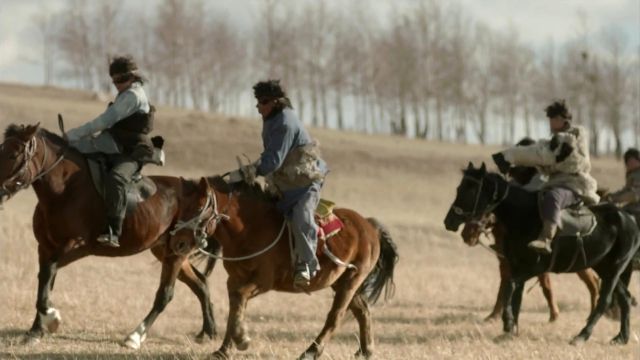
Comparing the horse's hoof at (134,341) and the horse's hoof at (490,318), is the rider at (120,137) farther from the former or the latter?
the horse's hoof at (490,318)

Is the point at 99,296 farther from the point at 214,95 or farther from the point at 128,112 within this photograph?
the point at 214,95

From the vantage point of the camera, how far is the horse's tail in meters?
→ 9.73

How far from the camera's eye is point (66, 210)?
9.41m

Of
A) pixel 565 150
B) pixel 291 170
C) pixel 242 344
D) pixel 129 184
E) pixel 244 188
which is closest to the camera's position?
pixel 242 344

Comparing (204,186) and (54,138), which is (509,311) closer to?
(204,186)

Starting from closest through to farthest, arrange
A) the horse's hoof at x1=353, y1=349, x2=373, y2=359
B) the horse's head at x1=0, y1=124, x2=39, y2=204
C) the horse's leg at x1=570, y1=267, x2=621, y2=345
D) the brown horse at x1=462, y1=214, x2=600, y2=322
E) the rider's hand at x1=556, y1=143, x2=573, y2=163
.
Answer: the horse's head at x1=0, y1=124, x2=39, y2=204
the horse's hoof at x1=353, y1=349, x2=373, y2=359
the brown horse at x1=462, y1=214, x2=600, y2=322
the rider's hand at x1=556, y1=143, x2=573, y2=163
the horse's leg at x1=570, y1=267, x2=621, y2=345

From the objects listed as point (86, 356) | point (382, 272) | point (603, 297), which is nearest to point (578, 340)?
point (603, 297)

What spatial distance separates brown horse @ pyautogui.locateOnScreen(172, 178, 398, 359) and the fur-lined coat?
274 cm

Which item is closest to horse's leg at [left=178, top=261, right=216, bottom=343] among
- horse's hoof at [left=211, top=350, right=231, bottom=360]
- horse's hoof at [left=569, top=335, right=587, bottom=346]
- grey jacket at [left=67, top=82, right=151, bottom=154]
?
grey jacket at [left=67, top=82, right=151, bottom=154]

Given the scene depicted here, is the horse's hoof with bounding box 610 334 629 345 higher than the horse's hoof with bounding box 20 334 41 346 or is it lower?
lower

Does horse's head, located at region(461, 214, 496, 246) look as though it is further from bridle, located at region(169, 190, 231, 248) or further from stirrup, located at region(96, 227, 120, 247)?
stirrup, located at region(96, 227, 120, 247)

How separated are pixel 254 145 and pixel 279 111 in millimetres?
38487

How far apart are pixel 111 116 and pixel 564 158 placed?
17.3 feet

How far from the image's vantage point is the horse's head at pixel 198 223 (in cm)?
810
